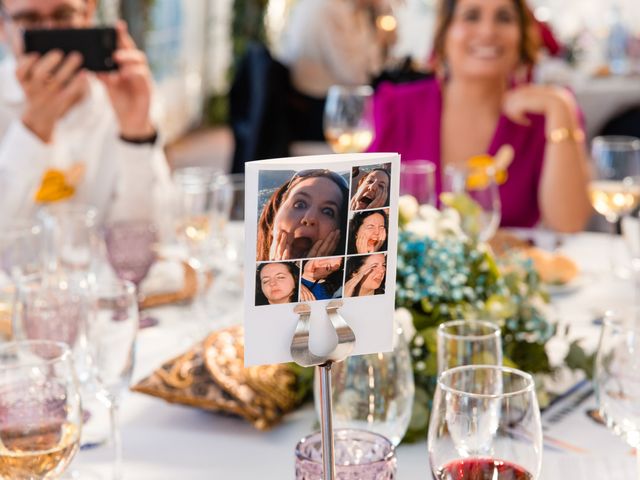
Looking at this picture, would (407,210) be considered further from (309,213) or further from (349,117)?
(349,117)

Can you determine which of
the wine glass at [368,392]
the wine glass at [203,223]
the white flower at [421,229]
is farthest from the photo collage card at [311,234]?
the wine glass at [203,223]

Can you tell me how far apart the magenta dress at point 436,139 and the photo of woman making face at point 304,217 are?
1868 millimetres

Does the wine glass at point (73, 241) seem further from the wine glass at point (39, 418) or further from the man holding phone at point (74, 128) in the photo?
the wine glass at point (39, 418)

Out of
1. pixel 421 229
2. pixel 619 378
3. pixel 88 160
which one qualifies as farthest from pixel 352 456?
pixel 88 160

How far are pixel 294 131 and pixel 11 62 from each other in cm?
202

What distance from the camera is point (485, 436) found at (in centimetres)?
84

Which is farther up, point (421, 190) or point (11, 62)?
point (11, 62)

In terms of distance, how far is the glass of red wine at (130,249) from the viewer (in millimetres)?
1663

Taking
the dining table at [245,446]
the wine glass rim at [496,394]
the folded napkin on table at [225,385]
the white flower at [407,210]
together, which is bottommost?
the dining table at [245,446]

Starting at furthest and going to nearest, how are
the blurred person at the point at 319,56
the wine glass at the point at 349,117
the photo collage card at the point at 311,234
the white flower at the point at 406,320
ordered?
the blurred person at the point at 319,56
the wine glass at the point at 349,117
the white flower at the point at 406,320
the photo collage card at the point at 311,234

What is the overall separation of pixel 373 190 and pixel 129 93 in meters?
1.70

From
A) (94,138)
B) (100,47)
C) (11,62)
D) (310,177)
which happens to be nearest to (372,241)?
(310,177)

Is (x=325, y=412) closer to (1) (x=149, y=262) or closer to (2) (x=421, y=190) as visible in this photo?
(1) (x=149, y=262)

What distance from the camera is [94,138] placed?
8.34 ft
